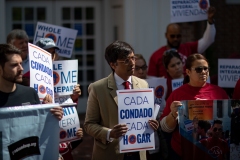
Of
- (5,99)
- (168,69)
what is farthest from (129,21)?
(5,99)

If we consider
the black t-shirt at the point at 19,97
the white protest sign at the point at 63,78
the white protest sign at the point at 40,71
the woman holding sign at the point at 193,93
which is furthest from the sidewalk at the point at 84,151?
the black t-shirt at the point at 19,97

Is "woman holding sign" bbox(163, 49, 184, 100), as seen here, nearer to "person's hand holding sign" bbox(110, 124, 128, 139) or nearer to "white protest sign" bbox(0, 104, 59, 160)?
"person's hand holding sign" bbox(110, 124, 128, 139)

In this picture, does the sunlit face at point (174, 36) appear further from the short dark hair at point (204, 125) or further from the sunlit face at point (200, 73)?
the short dark hair at point (204, 125)

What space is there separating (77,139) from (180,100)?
1.12m

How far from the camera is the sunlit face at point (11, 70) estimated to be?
5.17 metres

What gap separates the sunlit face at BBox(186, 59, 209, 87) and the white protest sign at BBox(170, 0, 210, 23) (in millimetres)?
3115

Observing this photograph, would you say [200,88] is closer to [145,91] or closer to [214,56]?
[145,91]

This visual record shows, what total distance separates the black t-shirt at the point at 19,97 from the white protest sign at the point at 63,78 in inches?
48.6

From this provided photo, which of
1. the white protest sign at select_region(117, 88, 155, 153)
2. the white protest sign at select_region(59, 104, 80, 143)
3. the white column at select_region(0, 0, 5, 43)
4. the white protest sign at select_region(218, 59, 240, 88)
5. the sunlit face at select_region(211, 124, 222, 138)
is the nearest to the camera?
the white protest sign at select_region(117, 88, 155, 153)

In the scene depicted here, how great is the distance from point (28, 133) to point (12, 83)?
1.62ft

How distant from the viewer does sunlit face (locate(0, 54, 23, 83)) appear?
5.17 metres

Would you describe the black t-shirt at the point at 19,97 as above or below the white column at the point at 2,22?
below

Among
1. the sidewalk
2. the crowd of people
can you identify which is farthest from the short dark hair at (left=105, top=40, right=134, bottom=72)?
the sidewalk

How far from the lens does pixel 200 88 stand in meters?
5.96
